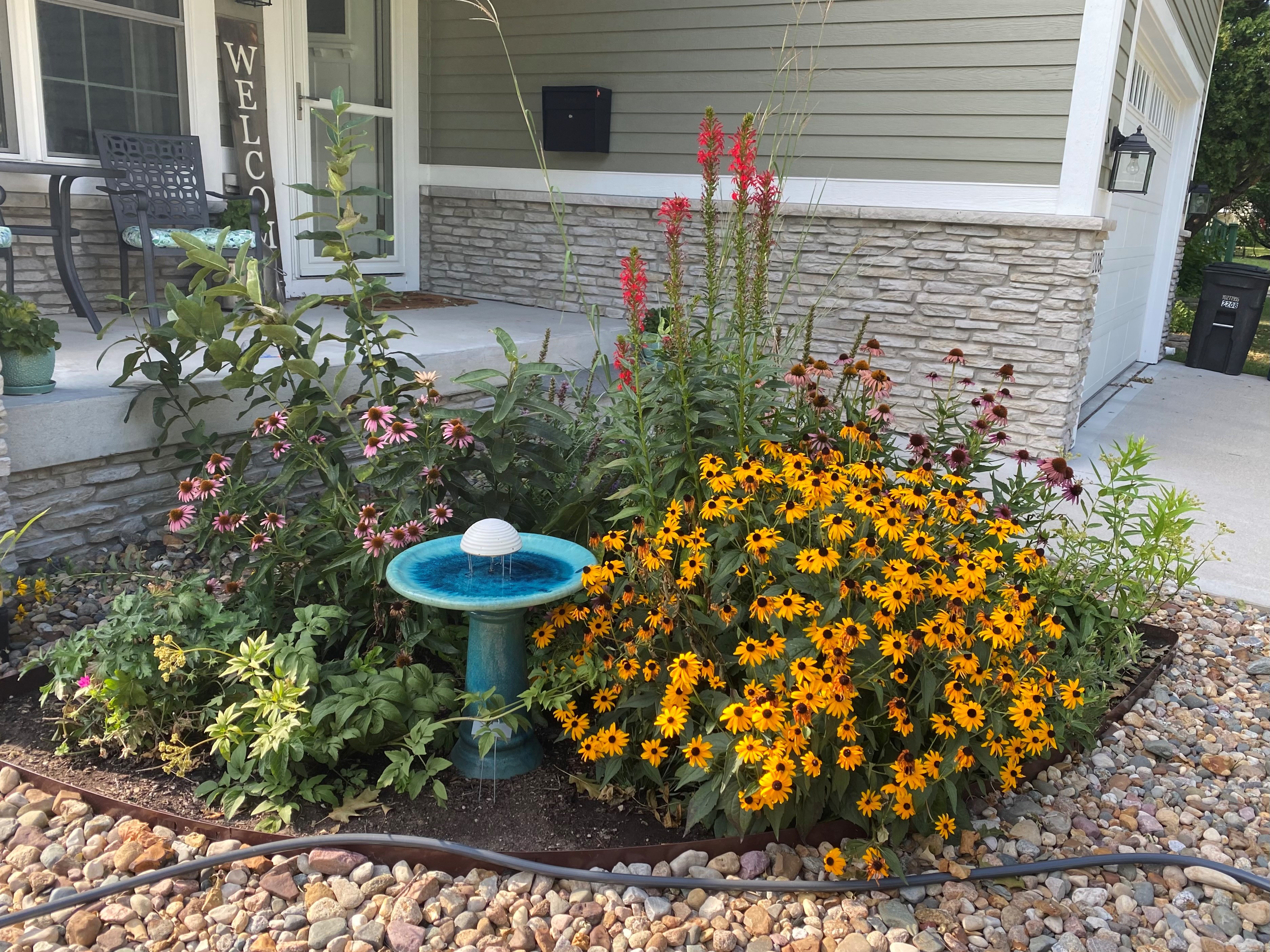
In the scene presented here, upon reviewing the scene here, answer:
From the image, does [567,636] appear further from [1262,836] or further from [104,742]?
[1262,836]

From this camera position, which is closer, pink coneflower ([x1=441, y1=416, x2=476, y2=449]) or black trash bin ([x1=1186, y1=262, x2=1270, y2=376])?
pink coneflower ([x1=441, y1=416, x2=476, y2=449])

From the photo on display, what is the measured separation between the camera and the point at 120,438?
2.88 metres

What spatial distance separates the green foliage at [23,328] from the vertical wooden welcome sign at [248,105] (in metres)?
2.24

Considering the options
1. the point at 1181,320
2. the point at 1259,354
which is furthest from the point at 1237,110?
the point at 1259,354

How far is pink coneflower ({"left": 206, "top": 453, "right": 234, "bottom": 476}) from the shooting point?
232cm

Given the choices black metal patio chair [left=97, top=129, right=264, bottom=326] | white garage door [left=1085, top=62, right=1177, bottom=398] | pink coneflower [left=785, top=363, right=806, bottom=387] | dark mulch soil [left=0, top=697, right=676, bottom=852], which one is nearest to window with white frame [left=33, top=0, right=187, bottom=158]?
black metal patio chair [left=97, top=129, right=264, bottom=326]

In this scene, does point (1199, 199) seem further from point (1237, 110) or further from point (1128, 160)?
point (1128, 160)

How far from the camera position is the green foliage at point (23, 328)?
103 inches

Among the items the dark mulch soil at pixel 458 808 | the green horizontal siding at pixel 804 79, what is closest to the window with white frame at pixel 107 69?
the green horizontal siding at pixel 804 79

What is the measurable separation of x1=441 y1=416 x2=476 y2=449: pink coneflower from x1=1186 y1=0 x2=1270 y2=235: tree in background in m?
12.8

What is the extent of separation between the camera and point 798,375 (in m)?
2.23

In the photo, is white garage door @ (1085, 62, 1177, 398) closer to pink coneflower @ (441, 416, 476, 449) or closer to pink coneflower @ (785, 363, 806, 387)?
pink coneflower @ (785, 363, 806, 387)

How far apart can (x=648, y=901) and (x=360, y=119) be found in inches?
200

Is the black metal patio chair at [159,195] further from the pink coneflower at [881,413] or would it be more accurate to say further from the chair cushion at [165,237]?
the pink coneflower at [881,413]
